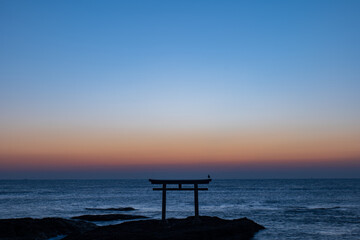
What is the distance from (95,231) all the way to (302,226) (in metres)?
20.5

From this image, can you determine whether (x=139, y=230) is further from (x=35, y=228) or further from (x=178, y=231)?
(x=35, y=228)

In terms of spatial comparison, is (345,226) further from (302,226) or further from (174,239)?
(174,239)

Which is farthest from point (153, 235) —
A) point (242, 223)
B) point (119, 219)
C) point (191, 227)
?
point (119, 219)

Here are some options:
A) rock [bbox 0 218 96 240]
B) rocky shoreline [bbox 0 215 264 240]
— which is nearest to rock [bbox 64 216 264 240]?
rocky shoreline [bbox 0 215 264 240]

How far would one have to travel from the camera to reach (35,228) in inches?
1080

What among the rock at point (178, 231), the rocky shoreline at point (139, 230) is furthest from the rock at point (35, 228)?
the rock at point (178, 231)

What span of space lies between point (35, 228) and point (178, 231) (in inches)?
457

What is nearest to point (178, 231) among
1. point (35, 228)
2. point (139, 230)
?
point (139, 230)

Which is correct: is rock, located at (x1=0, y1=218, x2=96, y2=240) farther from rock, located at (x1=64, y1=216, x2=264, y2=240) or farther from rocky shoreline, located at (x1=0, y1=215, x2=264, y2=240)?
rock, located at (x1=64, y1=216, x2=264, y2=240)

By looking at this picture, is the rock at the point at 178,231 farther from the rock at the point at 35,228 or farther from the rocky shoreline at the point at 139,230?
the rock at the point at 35,228

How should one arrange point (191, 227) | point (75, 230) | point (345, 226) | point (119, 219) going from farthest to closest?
point (119, 219) → point (345, 226) → point (75, 230) → point (191, 227)

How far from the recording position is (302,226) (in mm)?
35062

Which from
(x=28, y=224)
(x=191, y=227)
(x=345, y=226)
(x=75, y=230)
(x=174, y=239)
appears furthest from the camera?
(x=345, y=226)

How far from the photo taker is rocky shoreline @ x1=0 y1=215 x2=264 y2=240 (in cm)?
2280
